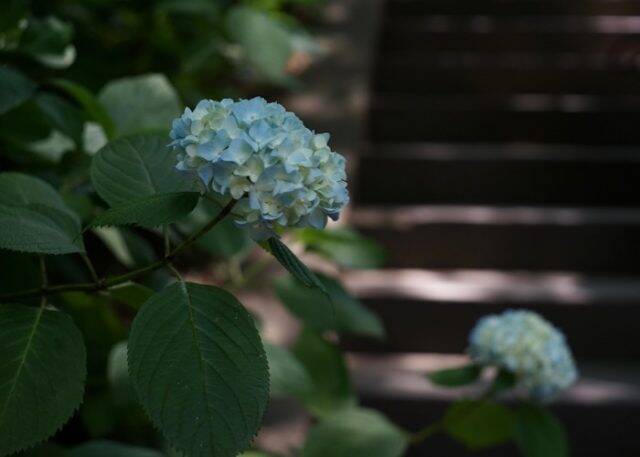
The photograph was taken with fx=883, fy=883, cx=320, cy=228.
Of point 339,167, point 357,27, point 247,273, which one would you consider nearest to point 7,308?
point 339,167

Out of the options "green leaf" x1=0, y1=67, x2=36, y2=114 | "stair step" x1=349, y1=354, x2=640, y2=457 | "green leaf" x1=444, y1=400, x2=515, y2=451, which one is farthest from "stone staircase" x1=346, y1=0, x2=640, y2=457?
"green leaf" x1=0, y1=67, x2=36, y2=114

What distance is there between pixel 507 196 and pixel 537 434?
165 centimetres

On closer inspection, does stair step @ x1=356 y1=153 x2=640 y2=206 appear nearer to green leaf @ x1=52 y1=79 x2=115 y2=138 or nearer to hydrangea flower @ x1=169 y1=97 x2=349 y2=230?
green leaf @ x1=52 y1=79 x2=115 y2=138

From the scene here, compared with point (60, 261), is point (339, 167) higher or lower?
higher

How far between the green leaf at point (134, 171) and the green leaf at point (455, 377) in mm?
722

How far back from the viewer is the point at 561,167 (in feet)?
9.84

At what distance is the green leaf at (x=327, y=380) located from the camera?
147 cm

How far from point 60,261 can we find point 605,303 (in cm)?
165

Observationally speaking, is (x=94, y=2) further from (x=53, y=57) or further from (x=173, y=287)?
(x=173, y=287)

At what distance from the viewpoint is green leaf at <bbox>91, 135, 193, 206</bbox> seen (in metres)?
0.83

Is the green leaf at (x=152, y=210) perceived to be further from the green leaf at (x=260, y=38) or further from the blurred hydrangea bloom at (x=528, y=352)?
the green leaf at (x=260, y=38)

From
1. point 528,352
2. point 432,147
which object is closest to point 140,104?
point 528,352

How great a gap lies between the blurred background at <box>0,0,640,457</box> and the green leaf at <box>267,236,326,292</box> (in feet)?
1.74

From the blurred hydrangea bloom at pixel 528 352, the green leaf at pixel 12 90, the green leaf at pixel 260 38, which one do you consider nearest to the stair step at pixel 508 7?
the green leaf at pixel 260 38
